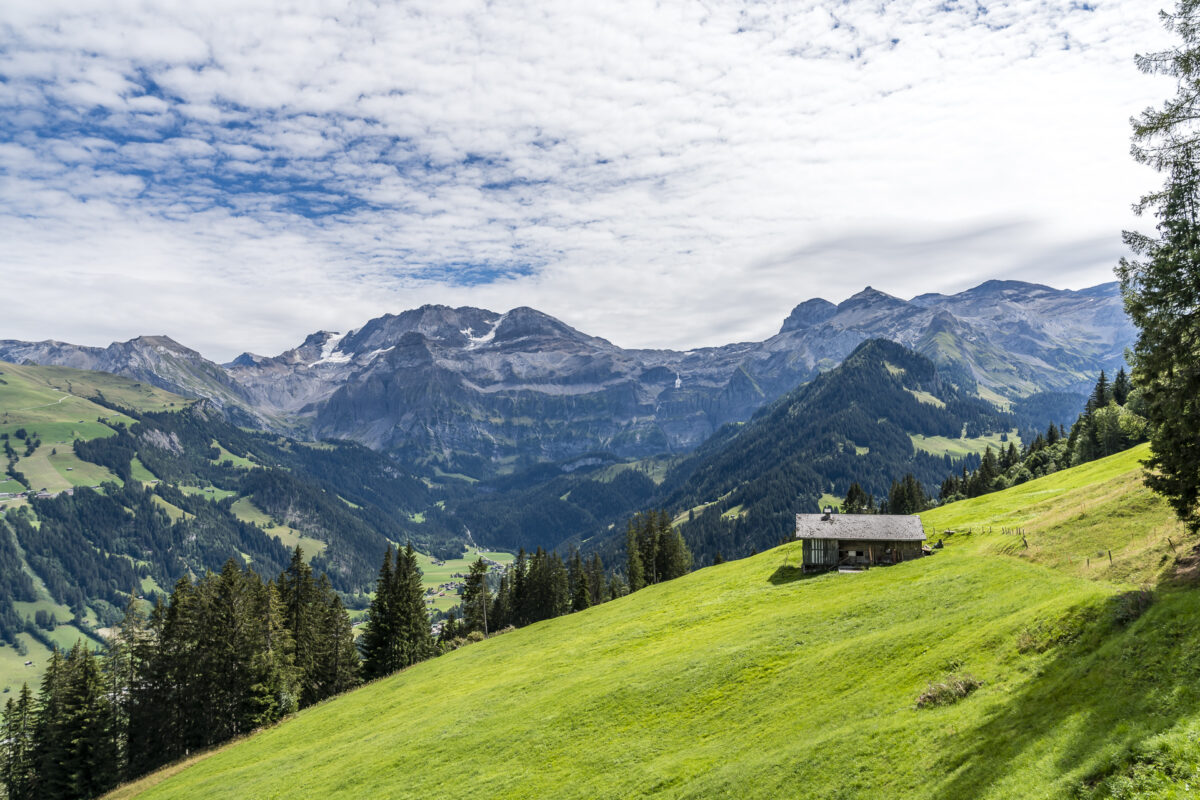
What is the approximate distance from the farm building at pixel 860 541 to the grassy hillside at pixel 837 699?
4654 millimetres

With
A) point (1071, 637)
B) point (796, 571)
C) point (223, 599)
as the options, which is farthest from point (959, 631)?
point (223, 599)

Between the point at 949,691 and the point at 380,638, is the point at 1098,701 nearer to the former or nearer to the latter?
the point at 949,691

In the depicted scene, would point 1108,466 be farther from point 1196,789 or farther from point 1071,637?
point 1196,789

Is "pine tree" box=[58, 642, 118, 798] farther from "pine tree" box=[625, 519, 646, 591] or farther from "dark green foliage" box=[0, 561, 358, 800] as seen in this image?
"pine tree" box=[625, 519, 646, 591]

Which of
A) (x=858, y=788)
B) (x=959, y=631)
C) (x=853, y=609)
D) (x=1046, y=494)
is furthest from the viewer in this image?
(x=1046, y=494)

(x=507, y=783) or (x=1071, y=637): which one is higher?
(x=1071, y=637)

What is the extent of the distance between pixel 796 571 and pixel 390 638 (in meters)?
60.5

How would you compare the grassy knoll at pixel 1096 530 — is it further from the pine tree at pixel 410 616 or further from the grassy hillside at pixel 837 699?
the pine tree at pixel 410 616

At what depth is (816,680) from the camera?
116 feet

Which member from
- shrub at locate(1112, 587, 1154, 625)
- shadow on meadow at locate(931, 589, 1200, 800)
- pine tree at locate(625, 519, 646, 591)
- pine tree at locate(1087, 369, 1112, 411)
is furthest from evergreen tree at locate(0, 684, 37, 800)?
pine tree at locate(1087, 369, 1112, 411)

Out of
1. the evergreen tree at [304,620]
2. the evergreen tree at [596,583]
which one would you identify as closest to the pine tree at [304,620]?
the evergreen tree at [304,620]

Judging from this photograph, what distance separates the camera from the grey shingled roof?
233 feet

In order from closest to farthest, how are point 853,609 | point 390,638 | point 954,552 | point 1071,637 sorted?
1. point 1071,637
2. point 853,609
3. point 954,552
4. point 390,638

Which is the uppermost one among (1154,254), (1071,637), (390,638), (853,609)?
(1154,254)
